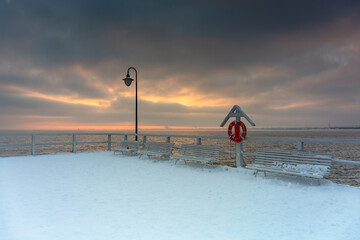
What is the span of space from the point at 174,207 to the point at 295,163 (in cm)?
389

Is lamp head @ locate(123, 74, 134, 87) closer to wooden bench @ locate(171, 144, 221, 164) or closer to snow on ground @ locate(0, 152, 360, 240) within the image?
wooden bench @ locate(171, 144, 221, 164)

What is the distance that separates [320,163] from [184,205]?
388cm

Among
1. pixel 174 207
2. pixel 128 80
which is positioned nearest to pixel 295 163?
pixel 174 207

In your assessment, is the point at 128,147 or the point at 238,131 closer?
the point at 238,131

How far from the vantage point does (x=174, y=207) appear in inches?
170

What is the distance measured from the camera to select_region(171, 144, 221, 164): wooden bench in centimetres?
800

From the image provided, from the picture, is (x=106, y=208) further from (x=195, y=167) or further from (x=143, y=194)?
(x=195, y=167)

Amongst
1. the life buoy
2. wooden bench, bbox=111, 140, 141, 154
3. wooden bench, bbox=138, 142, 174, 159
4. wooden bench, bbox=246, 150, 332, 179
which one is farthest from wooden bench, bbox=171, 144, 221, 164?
wooden bench, bbox=111, 140, 141, 154

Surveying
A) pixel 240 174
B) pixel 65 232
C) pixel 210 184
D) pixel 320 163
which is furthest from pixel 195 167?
pixel 65 232

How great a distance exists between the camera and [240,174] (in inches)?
287

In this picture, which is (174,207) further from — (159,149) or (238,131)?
(159,149)

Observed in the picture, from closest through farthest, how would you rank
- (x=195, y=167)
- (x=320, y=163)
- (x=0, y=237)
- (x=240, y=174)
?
1. (x=0, y=237)
2. (x=320, y=163)
3. (x=240, y=174)
4. (x=195, y=167)

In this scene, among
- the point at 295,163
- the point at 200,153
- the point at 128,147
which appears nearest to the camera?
the point at 295,163

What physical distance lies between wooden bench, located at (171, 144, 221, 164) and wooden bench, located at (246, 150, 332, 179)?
1.51 metres
